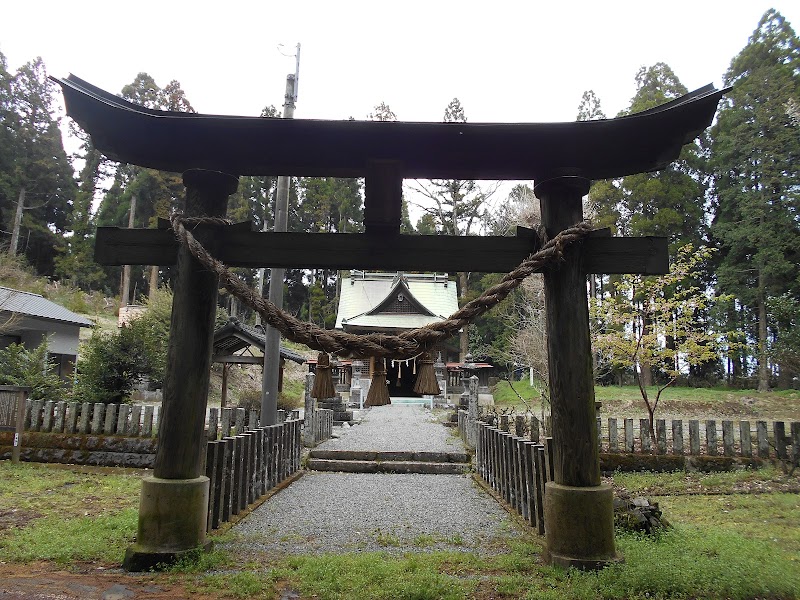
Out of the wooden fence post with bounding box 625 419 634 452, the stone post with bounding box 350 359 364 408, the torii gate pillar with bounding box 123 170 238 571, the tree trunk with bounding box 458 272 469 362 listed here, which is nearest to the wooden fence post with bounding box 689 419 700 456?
the wooden fence post with bounding box 625 419 634 452

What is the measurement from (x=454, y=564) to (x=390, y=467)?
17.4 ft

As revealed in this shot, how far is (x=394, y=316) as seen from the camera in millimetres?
28375

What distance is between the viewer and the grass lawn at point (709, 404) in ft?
55.3

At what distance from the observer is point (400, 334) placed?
3627mm

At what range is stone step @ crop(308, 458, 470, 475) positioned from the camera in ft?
30.0

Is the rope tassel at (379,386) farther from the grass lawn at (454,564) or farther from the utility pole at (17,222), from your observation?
the utility pole at (17,222)

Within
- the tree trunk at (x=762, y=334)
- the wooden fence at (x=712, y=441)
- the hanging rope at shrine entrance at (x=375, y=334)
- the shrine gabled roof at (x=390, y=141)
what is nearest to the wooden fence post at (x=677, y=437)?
the wooden fence at (x=712, y=441)

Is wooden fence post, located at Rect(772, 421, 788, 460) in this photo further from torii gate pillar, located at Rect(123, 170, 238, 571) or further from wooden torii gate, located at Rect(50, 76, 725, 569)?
torii gate pillar, located at Rect(123, 170, 238, 571)

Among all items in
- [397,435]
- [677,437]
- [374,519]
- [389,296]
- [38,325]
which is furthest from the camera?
[389,296]

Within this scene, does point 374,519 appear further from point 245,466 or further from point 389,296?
point 389,296

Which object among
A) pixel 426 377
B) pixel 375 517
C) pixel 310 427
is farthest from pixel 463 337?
pixel 426 377

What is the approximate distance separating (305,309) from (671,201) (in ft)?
85.8

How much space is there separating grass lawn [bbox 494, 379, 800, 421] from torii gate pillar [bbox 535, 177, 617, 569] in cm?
1421

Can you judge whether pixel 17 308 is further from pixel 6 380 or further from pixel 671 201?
pixel 671 201
